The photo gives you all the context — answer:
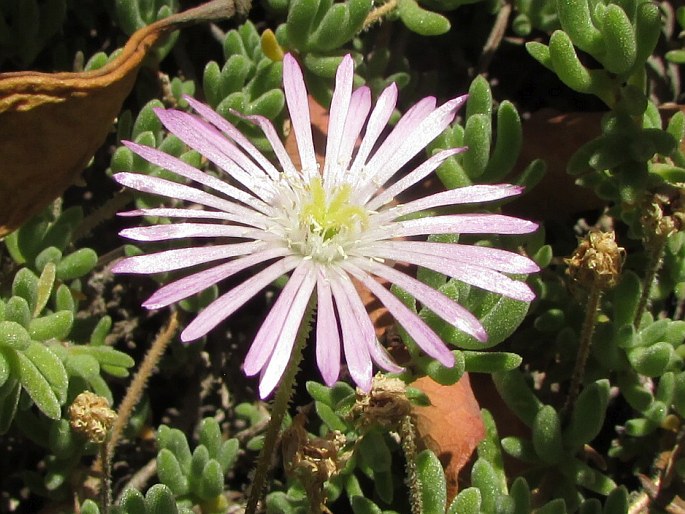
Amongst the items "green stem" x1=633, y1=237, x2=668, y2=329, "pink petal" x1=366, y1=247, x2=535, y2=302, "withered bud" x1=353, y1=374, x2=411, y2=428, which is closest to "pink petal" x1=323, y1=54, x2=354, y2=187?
"pink petal" x1=366, y1=247, x2=535, y2=302

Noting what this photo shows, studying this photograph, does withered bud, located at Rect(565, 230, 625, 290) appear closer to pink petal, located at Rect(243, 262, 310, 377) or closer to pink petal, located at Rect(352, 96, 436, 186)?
Result: pink petal, located at Rect(352, 96, 436, 186)

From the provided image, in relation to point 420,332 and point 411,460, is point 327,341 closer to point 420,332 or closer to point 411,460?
point 420,332

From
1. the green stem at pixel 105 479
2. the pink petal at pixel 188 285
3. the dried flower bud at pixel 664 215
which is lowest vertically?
the green stem at pixel 105 479

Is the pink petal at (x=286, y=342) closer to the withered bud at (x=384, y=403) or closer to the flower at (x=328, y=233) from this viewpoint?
the flower at (x=328, y=233)

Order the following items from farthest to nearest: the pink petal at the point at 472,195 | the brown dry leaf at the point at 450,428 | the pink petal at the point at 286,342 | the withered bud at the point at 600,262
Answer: the brown dry leaf at the point at 450,428 → the withered bud at the point at 600,262 → the pink petal at the point at 472,195 → the pink petal at the point at 286,342

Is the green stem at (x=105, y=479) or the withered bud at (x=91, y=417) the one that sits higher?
the withered bud at (x=91, y=417)

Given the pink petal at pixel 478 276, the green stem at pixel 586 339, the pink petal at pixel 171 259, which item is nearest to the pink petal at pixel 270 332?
the pink petal at pixel 171 259

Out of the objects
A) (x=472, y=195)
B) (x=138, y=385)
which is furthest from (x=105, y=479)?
(x=472, y=195)
